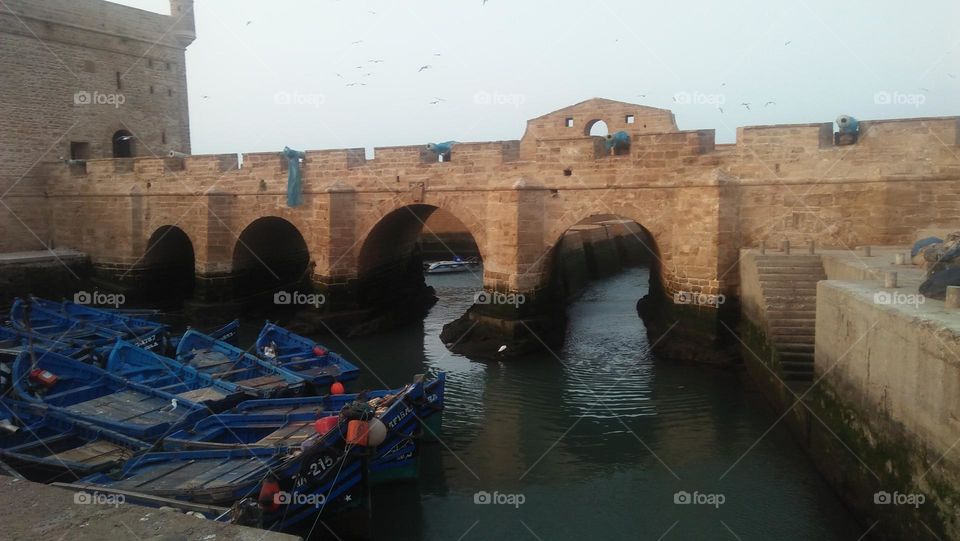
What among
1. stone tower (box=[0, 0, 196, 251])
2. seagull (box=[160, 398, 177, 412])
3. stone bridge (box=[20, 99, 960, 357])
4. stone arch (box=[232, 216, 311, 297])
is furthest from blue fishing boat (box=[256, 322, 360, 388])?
stone tower (box=[0, 0, 196, 251])

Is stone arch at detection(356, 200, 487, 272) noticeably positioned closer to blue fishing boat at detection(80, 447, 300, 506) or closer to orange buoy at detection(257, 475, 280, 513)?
blue fishing boat at detection(80, 447, 300, 506)

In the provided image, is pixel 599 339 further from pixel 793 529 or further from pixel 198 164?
pixel 198 164

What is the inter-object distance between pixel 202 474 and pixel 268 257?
13827 mm

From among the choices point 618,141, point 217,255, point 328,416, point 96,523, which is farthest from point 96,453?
point 217,255

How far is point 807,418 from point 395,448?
5.51 m

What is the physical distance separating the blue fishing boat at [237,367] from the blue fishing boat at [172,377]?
0.25 meters

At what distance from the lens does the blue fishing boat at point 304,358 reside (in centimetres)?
1103

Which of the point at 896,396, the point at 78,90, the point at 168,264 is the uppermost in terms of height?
the point at 78,90

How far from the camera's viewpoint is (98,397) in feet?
31.4

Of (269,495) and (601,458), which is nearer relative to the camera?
(269,495)

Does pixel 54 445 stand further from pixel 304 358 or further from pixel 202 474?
pixel 304 358

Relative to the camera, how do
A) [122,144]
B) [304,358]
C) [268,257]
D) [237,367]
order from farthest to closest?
[122,144] < [268,257] < [304,358] < [237,367]

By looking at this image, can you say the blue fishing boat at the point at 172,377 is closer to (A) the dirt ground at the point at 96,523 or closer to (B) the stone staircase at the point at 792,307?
(A) the dirt ground at the point at 96,523

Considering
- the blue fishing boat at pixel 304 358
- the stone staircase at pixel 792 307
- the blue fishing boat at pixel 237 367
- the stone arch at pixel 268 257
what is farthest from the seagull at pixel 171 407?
the stone staircase at pixel 792 307
